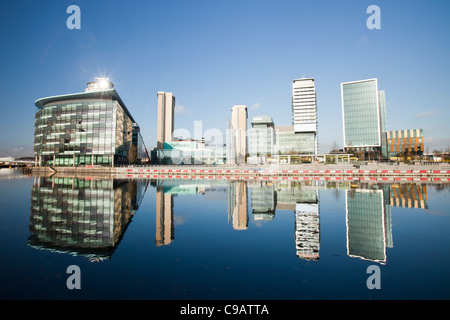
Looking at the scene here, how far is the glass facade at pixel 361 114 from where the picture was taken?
13288 centimetres

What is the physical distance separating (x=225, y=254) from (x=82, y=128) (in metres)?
93.6

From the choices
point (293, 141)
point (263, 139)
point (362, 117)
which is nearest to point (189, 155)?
point (263, 139)

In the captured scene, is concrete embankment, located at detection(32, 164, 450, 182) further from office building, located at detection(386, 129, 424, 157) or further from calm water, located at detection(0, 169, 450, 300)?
office building, located at detection(386, 129, 424, 157)

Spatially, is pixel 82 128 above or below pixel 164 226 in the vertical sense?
above

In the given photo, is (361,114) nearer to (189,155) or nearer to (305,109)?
(305,109)

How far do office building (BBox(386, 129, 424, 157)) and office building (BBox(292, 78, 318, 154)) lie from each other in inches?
1907

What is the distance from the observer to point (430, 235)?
9.39 m

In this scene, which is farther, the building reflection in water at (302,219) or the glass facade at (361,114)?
the glass facade at (361,114)

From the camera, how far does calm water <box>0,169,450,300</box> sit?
505 centimetres

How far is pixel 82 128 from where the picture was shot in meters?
82.9

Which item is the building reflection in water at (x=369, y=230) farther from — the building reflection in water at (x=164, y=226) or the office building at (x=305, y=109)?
the office building at (x=305, y=109)

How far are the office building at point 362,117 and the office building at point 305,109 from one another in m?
26.0

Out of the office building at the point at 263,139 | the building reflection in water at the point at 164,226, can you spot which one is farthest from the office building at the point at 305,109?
the building reflection in water at the point at 164,226

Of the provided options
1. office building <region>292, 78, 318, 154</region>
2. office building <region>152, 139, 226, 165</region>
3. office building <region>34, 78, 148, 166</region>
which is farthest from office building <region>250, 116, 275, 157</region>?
office building <region>34, 78, 148, 166</region>
